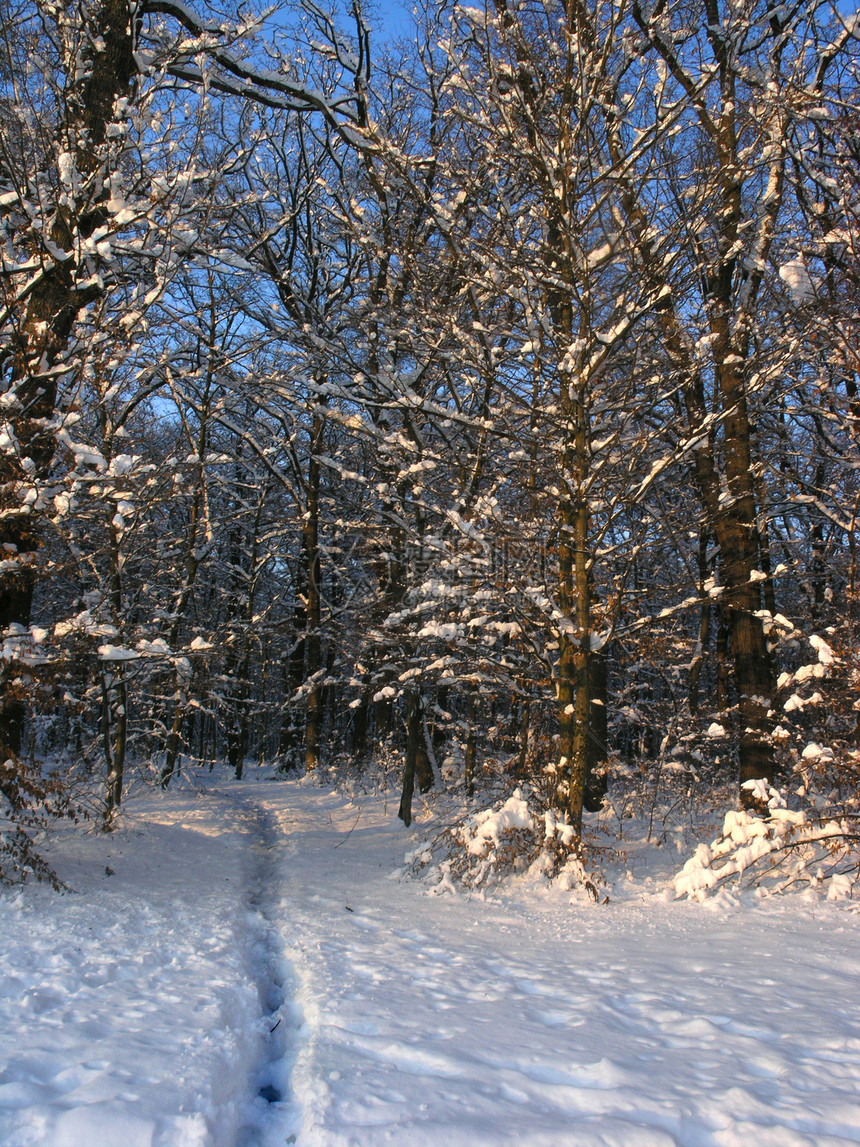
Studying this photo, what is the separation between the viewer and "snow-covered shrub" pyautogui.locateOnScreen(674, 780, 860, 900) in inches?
Result: 213

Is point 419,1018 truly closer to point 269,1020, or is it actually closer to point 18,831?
point 269,1020

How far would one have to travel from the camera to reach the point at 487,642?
9.05 metres

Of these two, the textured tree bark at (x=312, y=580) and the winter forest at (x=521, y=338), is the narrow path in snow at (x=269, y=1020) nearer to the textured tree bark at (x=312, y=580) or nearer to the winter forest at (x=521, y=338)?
the winter forest at (x=521, y=338)

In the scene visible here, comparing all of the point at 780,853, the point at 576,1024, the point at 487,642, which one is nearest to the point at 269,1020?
the point at 576,1024

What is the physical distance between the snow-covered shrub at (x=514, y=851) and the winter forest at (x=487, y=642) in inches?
1.6

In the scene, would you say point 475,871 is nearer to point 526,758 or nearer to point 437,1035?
point 526,758

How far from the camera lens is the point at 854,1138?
85.4 inches

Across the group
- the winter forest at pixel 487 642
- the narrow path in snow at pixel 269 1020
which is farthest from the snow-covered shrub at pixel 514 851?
the narrow path in snow at pixel 269 1020

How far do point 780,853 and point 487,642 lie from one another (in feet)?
13.6

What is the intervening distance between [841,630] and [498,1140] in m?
5.29

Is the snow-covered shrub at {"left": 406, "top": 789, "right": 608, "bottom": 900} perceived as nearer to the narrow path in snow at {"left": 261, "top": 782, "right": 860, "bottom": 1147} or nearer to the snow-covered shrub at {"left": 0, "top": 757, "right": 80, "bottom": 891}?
the narrow path in snow at {"left": 261, "top": 782, "right": 860, "bottom": 1147}

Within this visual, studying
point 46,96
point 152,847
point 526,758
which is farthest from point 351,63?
point 152,847

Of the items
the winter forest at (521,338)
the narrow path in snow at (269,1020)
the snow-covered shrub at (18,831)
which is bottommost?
the narrow path in snow at (269,1020)

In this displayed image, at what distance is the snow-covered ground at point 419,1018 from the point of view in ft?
7.74
